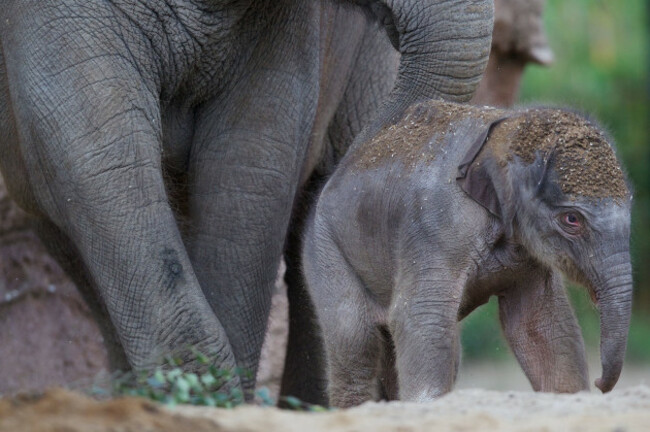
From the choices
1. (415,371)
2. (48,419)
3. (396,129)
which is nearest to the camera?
(48,419)

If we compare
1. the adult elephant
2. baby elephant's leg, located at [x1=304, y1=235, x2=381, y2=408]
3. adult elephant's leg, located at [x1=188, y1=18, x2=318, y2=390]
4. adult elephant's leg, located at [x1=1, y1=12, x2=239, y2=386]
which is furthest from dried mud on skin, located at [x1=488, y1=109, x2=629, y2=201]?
adult elephant's leg, located at [x1=1, y1=12, x2=239, y2=386]

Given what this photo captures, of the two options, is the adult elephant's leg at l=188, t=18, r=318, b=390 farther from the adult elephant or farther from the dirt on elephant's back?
the dirt on elephant's back

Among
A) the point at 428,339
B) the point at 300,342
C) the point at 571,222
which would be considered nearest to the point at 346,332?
the point at 428,339

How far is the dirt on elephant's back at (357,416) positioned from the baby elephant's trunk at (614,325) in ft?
1.40

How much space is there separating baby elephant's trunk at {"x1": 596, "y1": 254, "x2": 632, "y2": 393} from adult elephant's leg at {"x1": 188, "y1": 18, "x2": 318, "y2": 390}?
4.42 ft

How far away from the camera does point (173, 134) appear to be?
5.03 meters

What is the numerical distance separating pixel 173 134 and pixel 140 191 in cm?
51

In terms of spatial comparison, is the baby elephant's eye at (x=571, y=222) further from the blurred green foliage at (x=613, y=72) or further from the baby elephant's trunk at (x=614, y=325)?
the blurred green foliage at (x=613, y=72)

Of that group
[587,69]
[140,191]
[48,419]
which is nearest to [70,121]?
[140,191]

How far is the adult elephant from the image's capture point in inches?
179

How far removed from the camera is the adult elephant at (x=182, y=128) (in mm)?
4559

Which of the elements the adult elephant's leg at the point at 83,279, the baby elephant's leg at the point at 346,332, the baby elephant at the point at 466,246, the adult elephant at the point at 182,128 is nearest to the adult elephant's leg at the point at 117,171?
the adult elephant at the point at 182,128

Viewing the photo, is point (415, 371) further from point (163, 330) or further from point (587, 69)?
point (587, 69)

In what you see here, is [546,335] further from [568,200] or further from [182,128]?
[182,128]
